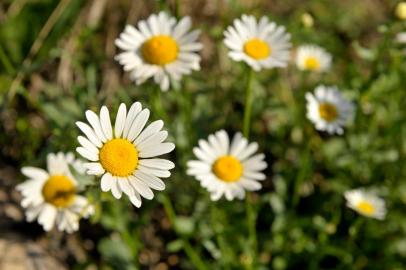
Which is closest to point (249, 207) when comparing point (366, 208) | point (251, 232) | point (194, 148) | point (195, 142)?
point (251, 232)

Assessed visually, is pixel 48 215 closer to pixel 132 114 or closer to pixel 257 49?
pixel 132 114

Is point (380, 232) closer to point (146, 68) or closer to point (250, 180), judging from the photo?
point (250, 180)

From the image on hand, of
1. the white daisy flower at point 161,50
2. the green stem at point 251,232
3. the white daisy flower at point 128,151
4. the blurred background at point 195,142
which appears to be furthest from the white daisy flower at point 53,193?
the green stem at point 251,232

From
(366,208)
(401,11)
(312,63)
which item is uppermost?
(312,63)

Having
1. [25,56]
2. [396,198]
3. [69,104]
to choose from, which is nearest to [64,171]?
[69,104]

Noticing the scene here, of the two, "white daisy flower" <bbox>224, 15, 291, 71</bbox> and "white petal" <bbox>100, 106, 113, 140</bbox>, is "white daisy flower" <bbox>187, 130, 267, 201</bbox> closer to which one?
"white daisy flower" <bbox>224, 15, 291, 71</bbox>
